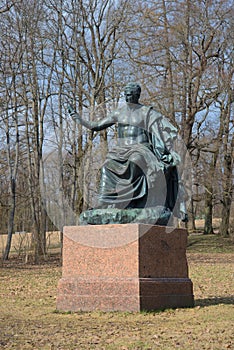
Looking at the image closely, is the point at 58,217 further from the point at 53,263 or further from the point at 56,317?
the point at 56,317

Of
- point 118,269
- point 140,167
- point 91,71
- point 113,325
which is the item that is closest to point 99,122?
point 140,167

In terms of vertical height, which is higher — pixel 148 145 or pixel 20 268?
pixel 148 145

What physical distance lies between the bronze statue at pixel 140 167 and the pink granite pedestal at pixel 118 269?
1.32 ft

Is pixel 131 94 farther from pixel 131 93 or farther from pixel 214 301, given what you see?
pixel 214 301

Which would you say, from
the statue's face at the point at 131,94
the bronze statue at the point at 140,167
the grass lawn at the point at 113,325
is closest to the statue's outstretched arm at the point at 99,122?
the bronze statue at the point at 140,167

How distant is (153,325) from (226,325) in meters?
0.94

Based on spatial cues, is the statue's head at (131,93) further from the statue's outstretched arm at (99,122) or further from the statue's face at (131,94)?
the statue's outstretched arm at (99,122)

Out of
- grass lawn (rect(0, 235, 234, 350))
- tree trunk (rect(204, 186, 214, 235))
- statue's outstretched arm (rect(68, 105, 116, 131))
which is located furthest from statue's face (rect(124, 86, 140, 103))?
tree trunk (rect(204, 186, 214, 235))

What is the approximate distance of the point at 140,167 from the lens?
962 cm

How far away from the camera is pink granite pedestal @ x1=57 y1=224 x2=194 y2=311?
8664 millimetres

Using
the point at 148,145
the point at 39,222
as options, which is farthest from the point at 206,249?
the point at 148,145

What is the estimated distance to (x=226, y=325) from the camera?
24.7 ft

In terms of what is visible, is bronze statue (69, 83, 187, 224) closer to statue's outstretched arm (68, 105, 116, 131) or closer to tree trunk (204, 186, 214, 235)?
statue's outstretched arm (68, 105, 116, 131)

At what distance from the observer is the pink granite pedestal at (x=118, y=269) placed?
8.66 meters
